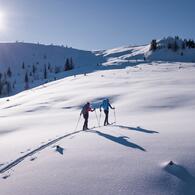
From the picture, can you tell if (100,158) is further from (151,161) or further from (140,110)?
(140,110)

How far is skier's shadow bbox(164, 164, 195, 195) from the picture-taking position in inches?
269

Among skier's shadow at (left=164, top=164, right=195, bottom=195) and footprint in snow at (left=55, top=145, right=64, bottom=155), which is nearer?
skier's shadow at (left=164, top=164, right=195, bottom=195)

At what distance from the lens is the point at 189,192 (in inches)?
Answer: 265

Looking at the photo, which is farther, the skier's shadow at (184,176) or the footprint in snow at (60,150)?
the footprint in snow at (60,150)

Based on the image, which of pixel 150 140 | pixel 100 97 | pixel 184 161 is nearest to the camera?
pixel 184 161

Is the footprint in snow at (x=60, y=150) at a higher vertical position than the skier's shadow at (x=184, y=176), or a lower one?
lower

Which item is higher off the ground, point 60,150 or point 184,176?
point 184,176

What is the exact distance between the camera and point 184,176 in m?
7.42

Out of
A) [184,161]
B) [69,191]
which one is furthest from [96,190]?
[184,161]

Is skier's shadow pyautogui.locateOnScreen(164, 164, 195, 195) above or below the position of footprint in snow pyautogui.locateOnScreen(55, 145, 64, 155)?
above

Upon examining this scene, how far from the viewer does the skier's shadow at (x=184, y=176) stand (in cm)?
683

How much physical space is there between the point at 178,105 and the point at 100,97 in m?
12.9

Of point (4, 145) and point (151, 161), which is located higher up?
point (151, 161)

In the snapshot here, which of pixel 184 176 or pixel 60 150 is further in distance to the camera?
pixel 60 150
